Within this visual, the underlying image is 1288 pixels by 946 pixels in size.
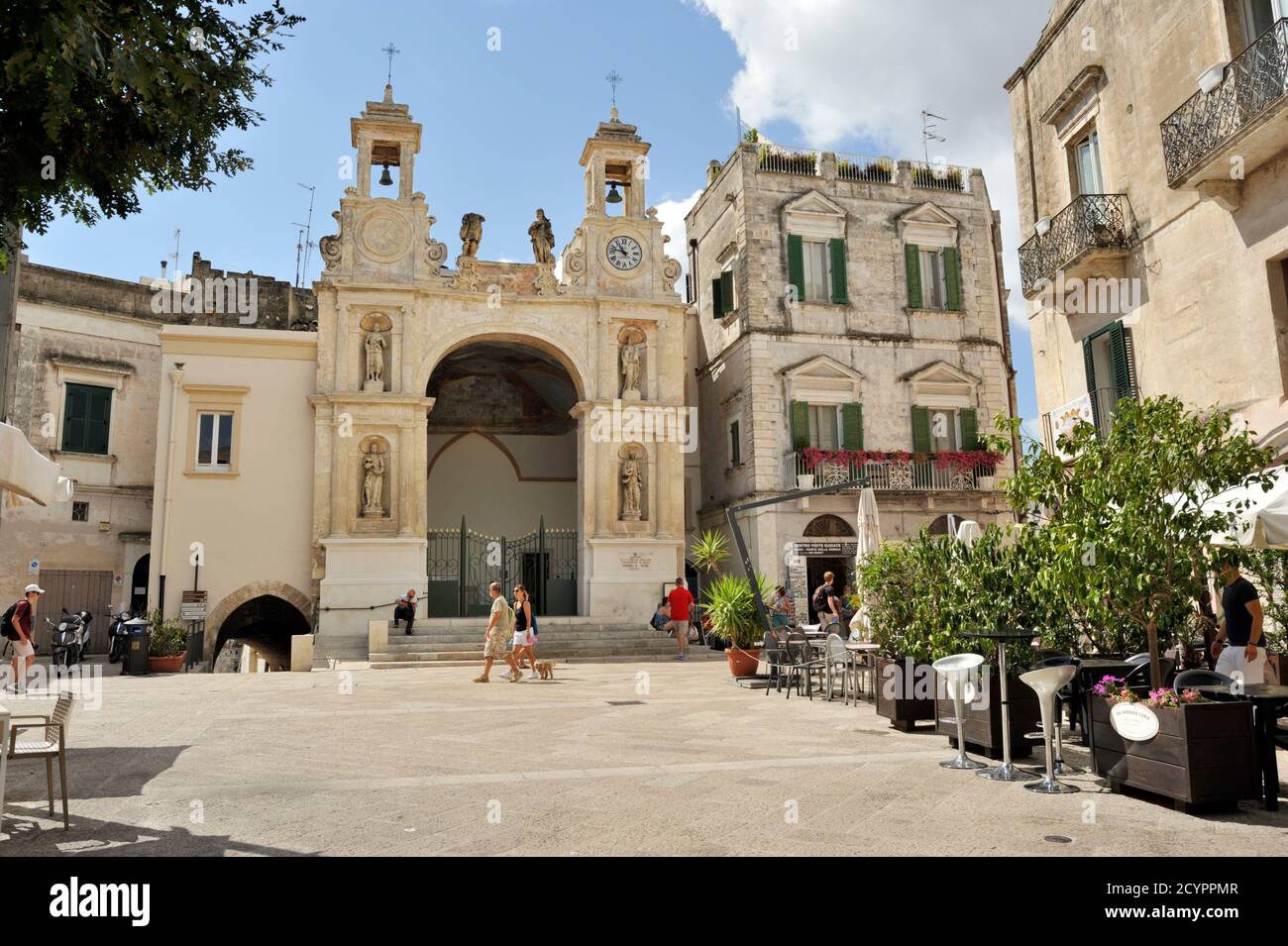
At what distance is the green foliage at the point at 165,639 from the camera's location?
1834 centimetres

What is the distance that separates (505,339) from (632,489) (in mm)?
5078

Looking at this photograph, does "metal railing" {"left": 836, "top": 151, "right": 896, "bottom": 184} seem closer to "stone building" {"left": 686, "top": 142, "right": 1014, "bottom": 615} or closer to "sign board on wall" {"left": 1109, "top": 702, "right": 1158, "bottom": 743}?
"stone building" {"left": 686, "top": 142, "right": 1014, "bottom": 615}

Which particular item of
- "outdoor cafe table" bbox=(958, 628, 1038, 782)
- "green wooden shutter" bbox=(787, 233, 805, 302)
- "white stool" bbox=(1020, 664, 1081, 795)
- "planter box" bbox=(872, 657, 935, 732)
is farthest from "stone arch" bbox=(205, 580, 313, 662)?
"white stool" bbox=(1020, 664, 1081, 795)

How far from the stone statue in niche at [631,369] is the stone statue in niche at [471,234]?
501 centimetres

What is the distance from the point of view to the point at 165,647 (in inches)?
730

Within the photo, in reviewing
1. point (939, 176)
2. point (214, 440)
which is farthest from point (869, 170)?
point (214, 440)

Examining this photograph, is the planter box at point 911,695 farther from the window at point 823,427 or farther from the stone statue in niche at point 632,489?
the window at point 823,427

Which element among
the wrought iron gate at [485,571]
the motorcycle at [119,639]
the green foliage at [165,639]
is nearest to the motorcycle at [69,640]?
the motorcycle at [119,639]

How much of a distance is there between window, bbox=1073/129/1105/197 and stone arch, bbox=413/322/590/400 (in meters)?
12.7

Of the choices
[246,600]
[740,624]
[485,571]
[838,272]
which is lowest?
[740,624]

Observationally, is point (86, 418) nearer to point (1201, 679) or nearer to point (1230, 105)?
point (1230, 105)

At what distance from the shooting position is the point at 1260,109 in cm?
934

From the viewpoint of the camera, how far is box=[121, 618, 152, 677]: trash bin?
57.3 ft

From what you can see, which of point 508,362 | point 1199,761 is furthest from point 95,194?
point 508,362
